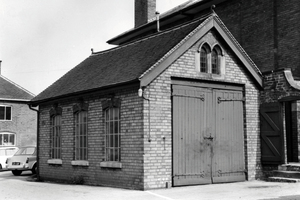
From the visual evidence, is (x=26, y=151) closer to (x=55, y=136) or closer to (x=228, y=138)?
(x=55, y=136)

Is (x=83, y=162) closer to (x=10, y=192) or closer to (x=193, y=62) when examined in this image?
(x=10, y=192)

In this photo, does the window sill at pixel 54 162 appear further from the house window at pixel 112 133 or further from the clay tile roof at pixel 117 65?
the house window at pixel 112 133

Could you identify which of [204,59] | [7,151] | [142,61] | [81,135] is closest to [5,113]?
[7,151]

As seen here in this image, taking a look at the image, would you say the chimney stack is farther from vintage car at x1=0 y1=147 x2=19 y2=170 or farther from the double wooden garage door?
the double wooden garage door

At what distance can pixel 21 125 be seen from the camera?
39562mm

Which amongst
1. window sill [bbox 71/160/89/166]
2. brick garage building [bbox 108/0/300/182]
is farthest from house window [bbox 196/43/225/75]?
window sill [bbox 71/160/89/166]

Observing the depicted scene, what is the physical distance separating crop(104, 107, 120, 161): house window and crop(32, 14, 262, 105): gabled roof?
0.96 m

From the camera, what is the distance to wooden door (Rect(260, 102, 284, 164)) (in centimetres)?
1545

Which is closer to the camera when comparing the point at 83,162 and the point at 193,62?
the point at 193,62

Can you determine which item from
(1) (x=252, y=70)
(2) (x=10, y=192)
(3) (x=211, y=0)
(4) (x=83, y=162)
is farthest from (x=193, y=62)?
(3) (x=211, y=0)

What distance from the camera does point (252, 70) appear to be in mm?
15859

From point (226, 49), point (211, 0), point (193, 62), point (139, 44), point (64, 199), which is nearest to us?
point (64, 199)

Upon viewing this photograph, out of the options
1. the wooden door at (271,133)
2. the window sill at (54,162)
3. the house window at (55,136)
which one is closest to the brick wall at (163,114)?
the wooden door at (271,133)

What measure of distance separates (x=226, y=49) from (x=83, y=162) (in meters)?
6.65
